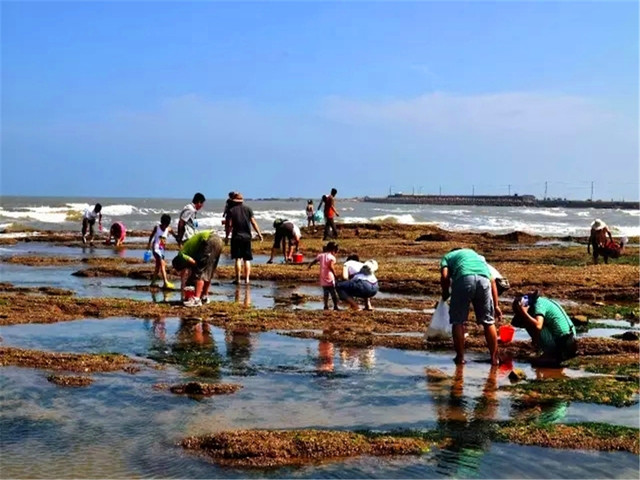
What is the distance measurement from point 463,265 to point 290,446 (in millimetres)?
4562

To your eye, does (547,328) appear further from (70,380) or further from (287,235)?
(287,235)

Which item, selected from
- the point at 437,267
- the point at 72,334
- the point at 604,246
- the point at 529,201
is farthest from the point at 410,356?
the point at 529,201

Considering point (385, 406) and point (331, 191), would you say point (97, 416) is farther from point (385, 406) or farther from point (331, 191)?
point (331, 191)

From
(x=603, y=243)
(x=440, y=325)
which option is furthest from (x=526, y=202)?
(x=440, y=325)

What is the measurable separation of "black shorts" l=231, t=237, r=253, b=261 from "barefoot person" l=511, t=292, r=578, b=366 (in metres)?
8.36

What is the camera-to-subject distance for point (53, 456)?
5875 millimetres

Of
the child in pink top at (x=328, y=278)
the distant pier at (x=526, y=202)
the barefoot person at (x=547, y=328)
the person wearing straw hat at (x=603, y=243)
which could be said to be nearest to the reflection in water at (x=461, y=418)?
the barefoot person at (x=547, y=328)

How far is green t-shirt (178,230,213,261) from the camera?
14164 millimetres

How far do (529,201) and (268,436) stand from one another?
612 ft

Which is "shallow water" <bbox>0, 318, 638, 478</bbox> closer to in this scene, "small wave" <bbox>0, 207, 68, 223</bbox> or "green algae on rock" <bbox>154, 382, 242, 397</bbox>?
"green algae on rock" <bbox>154, 382, 242, 397</bbox>

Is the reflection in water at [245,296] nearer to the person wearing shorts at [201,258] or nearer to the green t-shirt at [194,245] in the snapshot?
the person wearing shorts at [201,258]

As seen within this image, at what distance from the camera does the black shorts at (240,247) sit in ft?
56.7

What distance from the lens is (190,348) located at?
33.6 feet

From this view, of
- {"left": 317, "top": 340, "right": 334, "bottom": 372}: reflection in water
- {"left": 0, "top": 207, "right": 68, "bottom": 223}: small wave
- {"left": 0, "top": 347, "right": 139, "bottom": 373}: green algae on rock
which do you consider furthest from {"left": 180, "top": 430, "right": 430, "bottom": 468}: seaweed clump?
{"left": 0, "top": 207, "right": 68, "bottom": 223}: small wave
